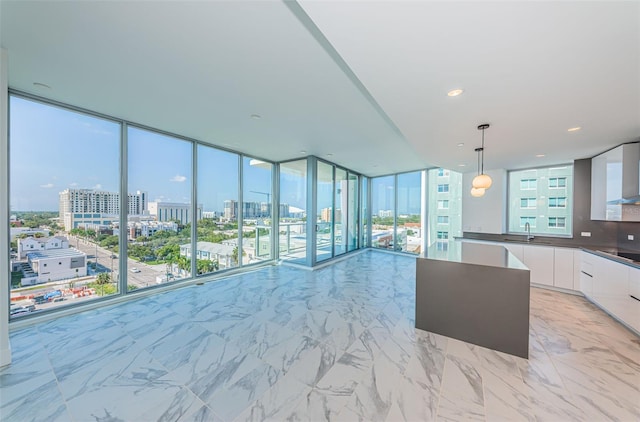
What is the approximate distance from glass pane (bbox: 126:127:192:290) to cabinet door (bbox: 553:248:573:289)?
7.02 m

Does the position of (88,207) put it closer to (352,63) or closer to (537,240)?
(352,63)

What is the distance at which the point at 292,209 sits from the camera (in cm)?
642

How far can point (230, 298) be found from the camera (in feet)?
12.6

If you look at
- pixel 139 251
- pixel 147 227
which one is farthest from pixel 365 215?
pixel 139 251

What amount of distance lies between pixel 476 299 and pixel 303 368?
206 cm

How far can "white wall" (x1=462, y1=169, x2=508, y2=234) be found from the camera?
5.23 meters

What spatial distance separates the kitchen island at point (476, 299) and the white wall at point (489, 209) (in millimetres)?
2684

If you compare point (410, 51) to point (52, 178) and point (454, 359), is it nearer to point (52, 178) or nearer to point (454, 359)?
point (454, 359)

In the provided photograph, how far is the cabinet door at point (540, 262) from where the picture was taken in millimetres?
4246

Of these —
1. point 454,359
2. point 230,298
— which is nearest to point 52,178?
point 230,298

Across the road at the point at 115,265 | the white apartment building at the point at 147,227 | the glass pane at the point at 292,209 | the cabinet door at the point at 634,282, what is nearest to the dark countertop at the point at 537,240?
the cabinet door at the point at 634,282

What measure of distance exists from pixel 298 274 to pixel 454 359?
142 inches

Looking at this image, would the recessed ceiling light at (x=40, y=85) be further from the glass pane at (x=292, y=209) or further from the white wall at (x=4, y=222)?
the glass pane at (x=292, y=209)

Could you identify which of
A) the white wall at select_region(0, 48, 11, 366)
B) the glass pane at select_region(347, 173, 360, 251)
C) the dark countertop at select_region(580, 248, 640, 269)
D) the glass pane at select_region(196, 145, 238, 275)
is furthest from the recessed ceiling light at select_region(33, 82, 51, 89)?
the dark countertop at select_region(580, 248, 640, 269)
